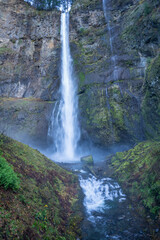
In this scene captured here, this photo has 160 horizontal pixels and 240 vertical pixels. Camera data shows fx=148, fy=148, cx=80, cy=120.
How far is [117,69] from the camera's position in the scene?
1838 centimetres

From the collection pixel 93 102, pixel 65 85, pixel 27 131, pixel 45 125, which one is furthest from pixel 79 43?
pixel 27 131

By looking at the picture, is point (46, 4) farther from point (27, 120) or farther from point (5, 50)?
point (27, 120)

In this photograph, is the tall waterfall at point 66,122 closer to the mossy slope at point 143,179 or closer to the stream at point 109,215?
the mossy slope at point 143,179

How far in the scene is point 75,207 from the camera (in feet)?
22.6

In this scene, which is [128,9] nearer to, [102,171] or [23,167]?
[102,171]

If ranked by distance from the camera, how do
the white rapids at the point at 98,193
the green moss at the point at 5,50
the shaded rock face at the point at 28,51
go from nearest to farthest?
the white rapids at the point at 98,193, the shaded rock face at the point at 28,51, the green moss at the point at 5,50

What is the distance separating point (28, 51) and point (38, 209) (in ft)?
96.2

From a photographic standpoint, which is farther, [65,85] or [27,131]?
[65,85]

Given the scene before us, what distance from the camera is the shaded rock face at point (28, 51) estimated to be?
25.0 m

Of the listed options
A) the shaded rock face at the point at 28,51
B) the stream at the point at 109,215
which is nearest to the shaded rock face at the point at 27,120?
the shaded rock face at the point at 28,51

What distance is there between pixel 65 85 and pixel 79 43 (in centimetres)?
796

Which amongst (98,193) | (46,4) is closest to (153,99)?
(98,193)

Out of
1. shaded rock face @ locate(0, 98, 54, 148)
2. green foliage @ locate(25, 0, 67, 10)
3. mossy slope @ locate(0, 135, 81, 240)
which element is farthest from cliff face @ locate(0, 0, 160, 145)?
mossy slope @ locate(0, 135, 81, 240)

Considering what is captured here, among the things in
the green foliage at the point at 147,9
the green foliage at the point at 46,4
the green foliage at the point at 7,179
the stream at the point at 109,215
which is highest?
the green foliage at the point at 46,4
